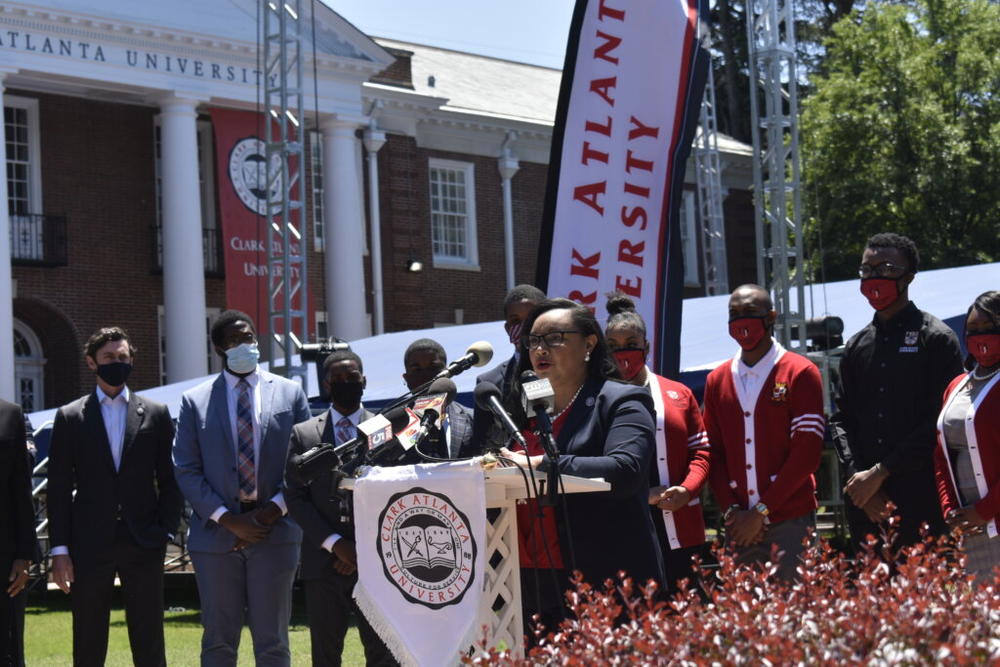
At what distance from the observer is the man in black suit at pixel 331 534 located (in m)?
7.02

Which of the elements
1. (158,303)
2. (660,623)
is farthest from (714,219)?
(660,623)

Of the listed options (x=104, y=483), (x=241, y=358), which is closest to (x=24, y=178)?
(x=104, y=483)

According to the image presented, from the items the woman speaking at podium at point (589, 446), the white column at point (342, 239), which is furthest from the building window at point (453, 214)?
the woman speaking at podium at point (589, 446)

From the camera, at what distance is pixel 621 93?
9.17m

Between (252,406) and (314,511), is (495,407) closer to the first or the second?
(314,511)

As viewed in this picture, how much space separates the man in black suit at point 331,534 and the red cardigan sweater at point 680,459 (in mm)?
1386

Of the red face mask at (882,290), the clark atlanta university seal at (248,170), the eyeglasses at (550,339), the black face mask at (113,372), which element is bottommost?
the black face mask at (113,372)

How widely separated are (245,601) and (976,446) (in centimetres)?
358

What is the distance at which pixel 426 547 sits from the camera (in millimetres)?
5188

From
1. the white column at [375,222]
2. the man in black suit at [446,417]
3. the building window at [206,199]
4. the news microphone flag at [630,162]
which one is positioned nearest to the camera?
the man in black suit at [446,417]

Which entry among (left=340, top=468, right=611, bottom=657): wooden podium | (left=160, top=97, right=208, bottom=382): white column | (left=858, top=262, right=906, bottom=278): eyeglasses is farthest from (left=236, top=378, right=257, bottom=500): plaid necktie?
(left=160, top=97, right=208, bottom=382): white column

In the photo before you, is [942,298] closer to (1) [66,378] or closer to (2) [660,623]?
(2) [660,623]

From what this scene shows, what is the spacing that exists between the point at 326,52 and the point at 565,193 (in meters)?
21.0

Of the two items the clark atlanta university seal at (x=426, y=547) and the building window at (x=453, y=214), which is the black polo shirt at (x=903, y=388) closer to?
the clark atlanta university seal at (x=426, y=547)
